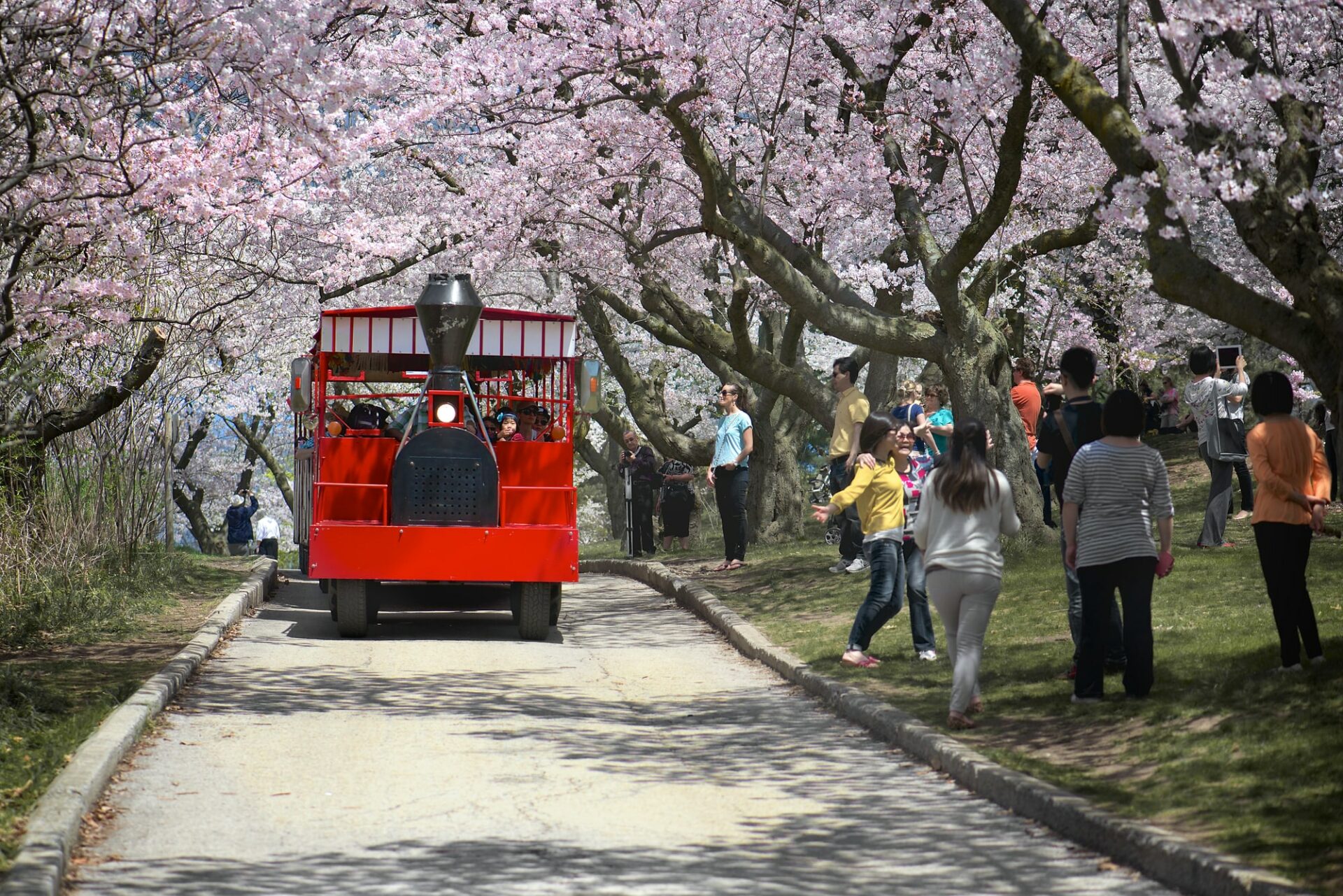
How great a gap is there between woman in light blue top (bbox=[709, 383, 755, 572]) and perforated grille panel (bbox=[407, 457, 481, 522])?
428 cm

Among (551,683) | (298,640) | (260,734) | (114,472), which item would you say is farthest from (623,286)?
(260,734)

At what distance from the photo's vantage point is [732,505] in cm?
1739

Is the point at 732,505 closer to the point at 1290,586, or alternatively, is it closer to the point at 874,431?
the point at 874,431

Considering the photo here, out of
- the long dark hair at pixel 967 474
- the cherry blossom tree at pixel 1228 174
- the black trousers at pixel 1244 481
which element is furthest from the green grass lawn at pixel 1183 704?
the cherry blossom tree at pixel 1228 174

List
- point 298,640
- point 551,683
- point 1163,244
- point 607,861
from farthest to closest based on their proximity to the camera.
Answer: point 298,640, point 551,683, point 1163,244, point 607,861

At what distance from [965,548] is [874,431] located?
194 cm

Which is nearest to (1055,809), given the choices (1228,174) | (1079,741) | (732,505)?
(1079,741)

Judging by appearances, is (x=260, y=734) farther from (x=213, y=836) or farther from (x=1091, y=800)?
(x=1091, y=800)

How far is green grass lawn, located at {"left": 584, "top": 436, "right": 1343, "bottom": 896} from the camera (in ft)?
19.9

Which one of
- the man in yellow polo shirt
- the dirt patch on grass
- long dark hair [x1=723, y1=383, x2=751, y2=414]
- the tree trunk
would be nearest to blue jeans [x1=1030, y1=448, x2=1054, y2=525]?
the man in yellow polo shirt

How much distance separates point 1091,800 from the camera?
6.50m

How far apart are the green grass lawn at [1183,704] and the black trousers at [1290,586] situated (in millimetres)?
177

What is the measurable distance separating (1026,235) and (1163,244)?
13.4 metres

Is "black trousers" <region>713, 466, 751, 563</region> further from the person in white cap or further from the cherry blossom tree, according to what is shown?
the person in white cap
